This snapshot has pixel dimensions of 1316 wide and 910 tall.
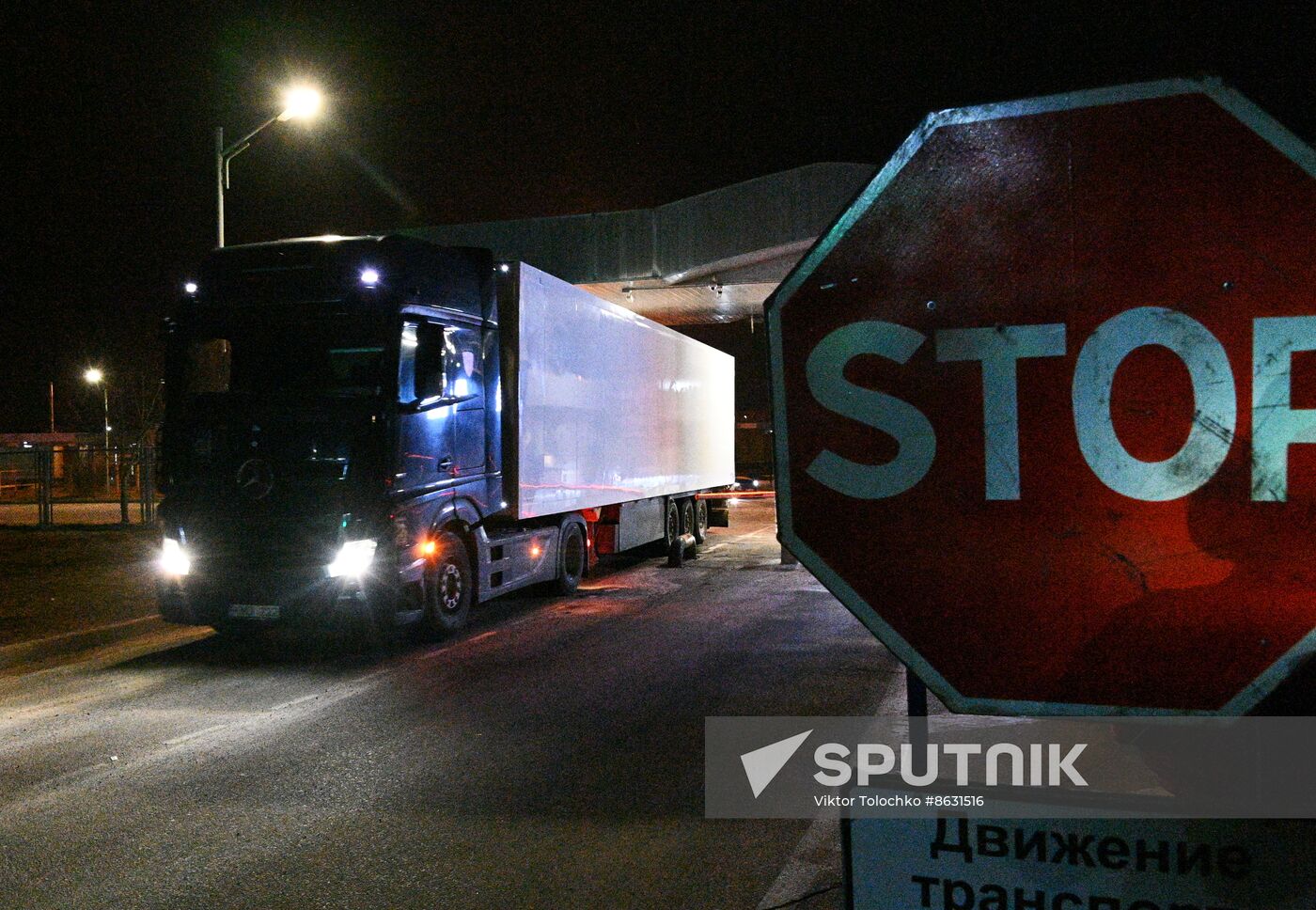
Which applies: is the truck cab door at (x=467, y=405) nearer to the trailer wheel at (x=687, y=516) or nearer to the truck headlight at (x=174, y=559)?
the truck headlight at (x=174, y=559)

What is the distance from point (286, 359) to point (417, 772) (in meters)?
5.63

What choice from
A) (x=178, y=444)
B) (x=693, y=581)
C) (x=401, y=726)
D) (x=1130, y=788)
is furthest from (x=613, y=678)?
(x=693, y=581)

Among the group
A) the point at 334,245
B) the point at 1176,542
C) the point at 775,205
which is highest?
the point at 775,205

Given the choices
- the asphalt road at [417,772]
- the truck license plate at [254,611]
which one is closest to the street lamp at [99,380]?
the truck license plate at [254,611]

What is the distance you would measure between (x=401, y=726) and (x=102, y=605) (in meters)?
7.43

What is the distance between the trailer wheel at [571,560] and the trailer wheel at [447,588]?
2641 mm

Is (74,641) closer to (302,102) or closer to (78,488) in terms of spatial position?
(302,102)

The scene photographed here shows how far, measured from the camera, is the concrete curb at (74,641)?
33.6 ft

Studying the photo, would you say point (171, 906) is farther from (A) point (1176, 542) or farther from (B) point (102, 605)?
(B) point (102, 605)

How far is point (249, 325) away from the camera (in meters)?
10.8

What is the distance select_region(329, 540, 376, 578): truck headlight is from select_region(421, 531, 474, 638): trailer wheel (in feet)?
2.90

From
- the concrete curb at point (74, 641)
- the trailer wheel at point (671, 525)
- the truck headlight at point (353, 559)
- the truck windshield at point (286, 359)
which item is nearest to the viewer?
the truck headlight at point (353, 559)

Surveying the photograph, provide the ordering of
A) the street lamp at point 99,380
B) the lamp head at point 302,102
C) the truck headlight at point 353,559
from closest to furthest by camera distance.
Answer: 1. the truck headlight at point 353,559
2. the lamp head at point 302,102
3. the street lamp at point 99,380

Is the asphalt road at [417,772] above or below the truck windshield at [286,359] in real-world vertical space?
below
